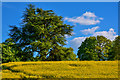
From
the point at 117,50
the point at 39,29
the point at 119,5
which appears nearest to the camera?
the point at 119,5

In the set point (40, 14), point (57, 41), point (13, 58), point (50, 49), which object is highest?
point (40, 14)

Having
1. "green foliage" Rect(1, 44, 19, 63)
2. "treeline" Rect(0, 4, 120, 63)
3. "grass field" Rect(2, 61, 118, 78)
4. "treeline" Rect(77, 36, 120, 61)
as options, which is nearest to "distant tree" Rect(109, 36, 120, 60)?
"treeline" Rect(77, 36, 120, 61)

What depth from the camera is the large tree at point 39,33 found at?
25547 mm

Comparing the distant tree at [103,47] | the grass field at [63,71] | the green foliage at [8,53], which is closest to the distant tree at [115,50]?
the distant tree at [103,47]

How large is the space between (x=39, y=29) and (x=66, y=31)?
5843 millimetres

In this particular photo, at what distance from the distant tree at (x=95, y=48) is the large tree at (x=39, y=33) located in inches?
595

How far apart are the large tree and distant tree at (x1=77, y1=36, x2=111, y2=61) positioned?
1512cm

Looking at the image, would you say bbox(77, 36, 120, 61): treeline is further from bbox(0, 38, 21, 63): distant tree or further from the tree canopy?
bbox(0, 38, 21, 63): distant tree

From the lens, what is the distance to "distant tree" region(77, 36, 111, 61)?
131ft

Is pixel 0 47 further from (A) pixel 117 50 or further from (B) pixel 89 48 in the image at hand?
(A) pixel 117 50

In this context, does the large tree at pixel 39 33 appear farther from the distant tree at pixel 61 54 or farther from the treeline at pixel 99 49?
the treeline at pixel 99 49

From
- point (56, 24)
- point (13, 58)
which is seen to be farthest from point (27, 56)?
point (56, 24)

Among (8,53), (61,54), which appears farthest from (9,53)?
(61,54)

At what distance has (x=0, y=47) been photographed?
26734 mm
